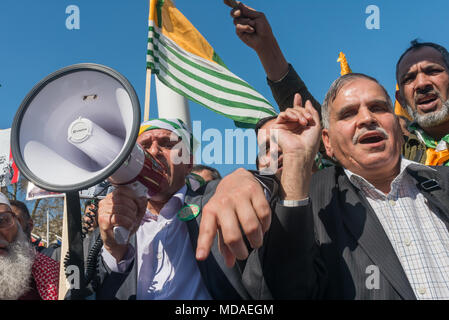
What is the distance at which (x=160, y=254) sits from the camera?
2.06 metres

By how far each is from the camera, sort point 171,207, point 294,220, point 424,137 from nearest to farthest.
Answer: point 294,220 < point 171,207 < point 424,137

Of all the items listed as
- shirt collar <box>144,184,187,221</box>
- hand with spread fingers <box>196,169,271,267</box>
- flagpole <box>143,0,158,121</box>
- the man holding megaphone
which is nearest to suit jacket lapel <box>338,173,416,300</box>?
the man holding megaphone

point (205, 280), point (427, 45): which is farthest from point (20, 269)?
point (427, 45)

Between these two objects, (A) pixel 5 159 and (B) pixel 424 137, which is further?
(A) pixel 5 159

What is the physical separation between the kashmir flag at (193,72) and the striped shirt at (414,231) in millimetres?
2491

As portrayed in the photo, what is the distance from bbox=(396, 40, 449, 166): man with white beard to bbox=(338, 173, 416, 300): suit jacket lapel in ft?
4.39

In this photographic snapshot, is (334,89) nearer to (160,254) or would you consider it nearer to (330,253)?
(330,253)

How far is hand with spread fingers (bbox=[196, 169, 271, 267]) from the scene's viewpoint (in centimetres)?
110

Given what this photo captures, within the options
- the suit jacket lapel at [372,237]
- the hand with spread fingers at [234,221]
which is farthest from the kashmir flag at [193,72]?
the hand with spread fingers at [234,221]

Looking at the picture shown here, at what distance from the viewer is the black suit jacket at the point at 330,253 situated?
4.95 feet

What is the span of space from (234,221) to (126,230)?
2.61 ft

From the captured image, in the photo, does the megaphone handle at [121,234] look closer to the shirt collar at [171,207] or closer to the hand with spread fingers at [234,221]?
the shirt collar at [171,207]

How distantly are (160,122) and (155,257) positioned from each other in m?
0.99
